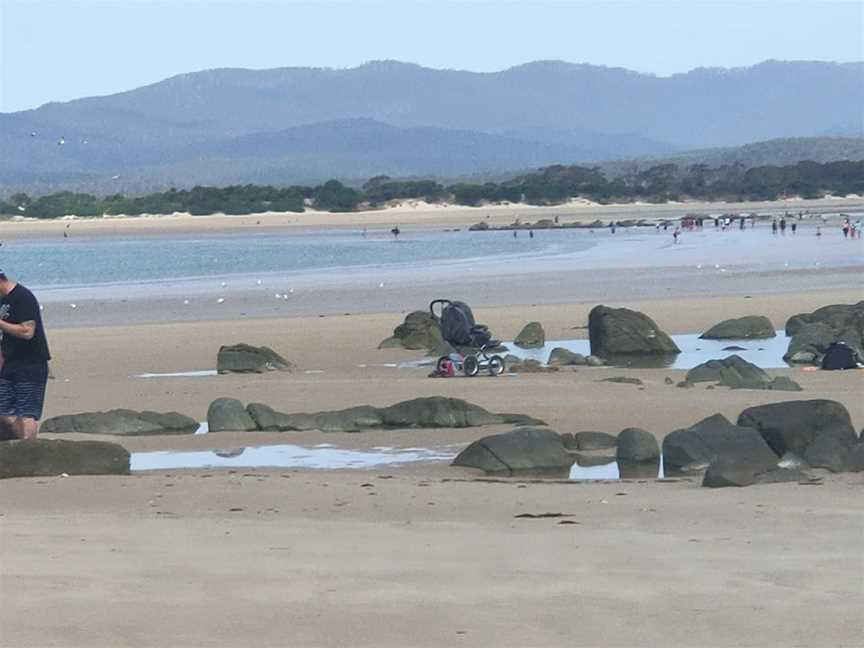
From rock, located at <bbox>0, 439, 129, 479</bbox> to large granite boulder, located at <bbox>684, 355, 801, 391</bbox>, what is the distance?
674 cm

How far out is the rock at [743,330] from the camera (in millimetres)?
21312

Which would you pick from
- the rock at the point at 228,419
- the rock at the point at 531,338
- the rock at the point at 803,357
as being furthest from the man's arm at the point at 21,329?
the rock at the point at 531,338

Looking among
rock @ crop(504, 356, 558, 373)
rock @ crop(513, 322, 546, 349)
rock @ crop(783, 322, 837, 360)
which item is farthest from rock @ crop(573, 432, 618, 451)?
rock @ crop(513, 322, 546, 349)

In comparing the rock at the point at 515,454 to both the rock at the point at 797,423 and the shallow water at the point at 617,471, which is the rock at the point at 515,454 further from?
the rock at the point at 797,423

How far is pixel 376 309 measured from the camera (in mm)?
→ 28719

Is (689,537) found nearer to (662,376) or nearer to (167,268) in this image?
(662,376)

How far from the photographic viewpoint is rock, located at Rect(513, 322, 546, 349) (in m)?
21.3

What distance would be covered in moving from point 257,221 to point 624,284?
5204cm

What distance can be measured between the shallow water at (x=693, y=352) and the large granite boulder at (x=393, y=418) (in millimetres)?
5256

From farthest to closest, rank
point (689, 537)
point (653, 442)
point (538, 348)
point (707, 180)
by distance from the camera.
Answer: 1. point (707, 180)
2. point (538, 348)
3. point (653, 442)
4. point (689, 537)

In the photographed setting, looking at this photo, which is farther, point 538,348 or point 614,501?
point 538,348

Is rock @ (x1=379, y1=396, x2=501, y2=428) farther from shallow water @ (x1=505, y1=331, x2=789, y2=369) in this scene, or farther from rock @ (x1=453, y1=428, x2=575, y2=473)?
shallow water @ (x1=505, y1=331, x2=789, y2=369)

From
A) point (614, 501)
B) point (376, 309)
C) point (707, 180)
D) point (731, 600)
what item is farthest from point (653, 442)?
point (707, 180)

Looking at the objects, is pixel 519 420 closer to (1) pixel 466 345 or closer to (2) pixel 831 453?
(2) pixel 831 453
